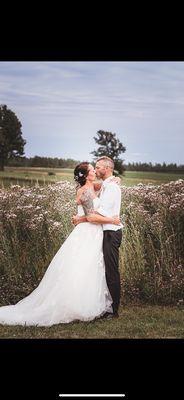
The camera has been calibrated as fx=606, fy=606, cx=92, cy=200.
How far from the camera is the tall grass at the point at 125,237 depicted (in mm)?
4684

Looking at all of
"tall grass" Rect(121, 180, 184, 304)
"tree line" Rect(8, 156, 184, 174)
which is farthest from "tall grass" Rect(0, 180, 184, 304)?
"tree line" Rect(8, 156, 184, 174)

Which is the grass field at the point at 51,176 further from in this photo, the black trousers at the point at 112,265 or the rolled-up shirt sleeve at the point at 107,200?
the black trousers at the point at 112,265

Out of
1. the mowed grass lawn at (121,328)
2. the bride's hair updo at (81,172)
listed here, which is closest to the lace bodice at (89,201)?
the bride's hair updo at (81,172)

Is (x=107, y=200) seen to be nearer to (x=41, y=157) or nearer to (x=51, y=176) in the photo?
(x=51, y=176)

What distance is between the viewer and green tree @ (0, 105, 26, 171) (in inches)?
187

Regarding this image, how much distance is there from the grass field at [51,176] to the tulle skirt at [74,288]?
17.0 inches

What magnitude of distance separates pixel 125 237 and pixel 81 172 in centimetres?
61

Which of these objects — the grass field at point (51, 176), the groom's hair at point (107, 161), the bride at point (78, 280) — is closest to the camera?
the bride at point (78, 280)

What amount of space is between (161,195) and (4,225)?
125 centimetres

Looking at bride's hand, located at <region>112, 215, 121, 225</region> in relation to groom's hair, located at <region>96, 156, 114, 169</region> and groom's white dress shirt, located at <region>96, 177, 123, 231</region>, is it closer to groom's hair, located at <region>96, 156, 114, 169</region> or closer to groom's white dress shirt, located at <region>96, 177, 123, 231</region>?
groom's white dress shirt, located at <region>96, 177, 123, 231</region>

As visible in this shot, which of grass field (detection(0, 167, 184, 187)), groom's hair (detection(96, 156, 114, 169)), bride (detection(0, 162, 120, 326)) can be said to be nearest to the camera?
bride (detection(0, 162, 120, 326))

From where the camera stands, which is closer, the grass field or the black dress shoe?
the black dress shoe
